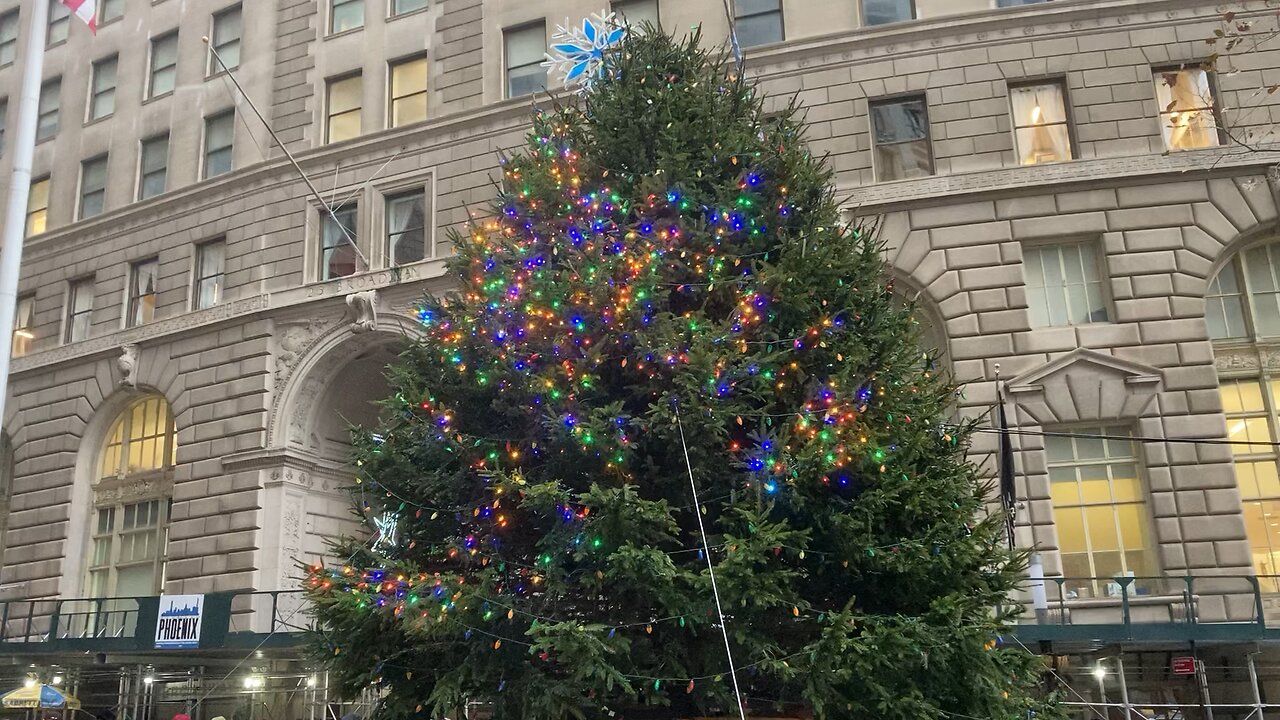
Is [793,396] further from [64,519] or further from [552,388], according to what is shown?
[64,519]

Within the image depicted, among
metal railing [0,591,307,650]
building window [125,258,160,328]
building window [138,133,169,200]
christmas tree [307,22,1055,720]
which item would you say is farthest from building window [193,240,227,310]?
christmas tree [307,22,1055,720]

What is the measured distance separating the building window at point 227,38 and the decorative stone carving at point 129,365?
8.62 meters

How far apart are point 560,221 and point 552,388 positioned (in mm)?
2260

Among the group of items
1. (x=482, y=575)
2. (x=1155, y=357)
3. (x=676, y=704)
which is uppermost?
(x=1155, y=357)

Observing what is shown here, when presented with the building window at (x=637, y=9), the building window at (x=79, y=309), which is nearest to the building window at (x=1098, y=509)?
the building window at (x=637, y=9)

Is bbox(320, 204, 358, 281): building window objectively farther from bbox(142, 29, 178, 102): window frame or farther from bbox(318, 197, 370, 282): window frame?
bbox(142, 29, 178, 102): window frame

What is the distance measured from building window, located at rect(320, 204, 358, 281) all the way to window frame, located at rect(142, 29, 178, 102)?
8567 millimetres

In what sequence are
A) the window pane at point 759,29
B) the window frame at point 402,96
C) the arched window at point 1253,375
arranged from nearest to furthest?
1. the arched window at point 1253,375
2. the window pane at point 759,29
3. the window frame at point 402,96

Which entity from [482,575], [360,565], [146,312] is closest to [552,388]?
[482,575]

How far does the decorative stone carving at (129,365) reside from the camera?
29.5 metres

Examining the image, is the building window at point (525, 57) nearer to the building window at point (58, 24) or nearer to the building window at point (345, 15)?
the building window at point (345, 15)

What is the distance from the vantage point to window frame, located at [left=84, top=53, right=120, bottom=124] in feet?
111

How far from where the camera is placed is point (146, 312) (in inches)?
1216

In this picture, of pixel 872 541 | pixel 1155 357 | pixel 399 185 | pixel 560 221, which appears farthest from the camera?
pixel 399 185
